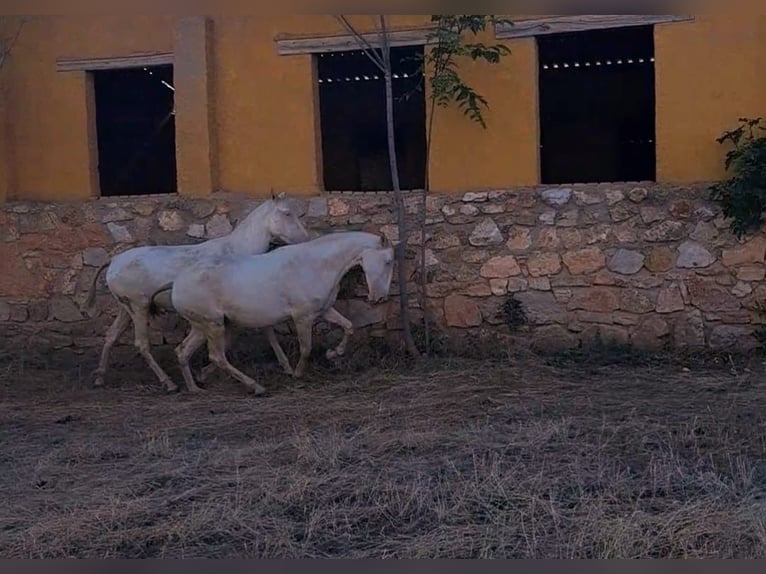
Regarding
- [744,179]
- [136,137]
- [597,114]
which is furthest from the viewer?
[597,114]

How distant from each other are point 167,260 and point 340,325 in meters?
1.41

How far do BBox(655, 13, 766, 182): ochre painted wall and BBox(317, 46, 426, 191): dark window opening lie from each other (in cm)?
263

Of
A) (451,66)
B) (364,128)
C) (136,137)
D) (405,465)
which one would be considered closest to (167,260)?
(451,66)

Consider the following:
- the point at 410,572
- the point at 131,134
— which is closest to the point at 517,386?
the point at 410,572

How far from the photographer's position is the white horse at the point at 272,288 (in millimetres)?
7121

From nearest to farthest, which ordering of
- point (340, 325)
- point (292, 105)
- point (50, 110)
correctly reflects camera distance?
point (340, 325) < point (292, 105) < point (50, 110)

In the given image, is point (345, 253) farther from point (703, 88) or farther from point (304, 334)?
point (703, 88)

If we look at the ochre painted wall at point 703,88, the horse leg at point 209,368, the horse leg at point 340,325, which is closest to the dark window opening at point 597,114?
the ochre painted wall at point 703,88

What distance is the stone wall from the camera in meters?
7.48

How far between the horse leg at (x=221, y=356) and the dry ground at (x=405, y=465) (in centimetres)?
11

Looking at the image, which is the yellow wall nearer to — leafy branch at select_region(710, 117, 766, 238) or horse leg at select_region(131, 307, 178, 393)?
leafy branch at select_region(710, 117, 766, 238)

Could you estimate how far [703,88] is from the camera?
24.5 ft

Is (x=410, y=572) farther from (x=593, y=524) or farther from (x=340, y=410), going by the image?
(x=340, y=410)

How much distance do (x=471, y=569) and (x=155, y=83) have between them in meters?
8.48
